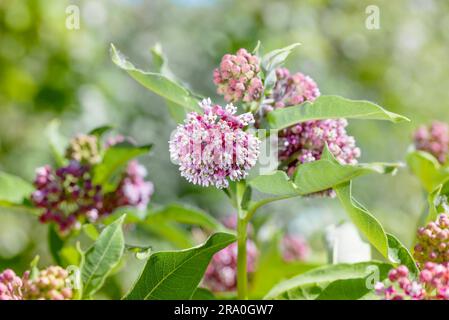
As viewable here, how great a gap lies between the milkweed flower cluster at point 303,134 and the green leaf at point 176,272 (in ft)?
0.54

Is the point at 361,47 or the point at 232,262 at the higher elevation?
the point at 361,47

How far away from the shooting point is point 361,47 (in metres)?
5.31

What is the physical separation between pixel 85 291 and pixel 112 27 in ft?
12.8

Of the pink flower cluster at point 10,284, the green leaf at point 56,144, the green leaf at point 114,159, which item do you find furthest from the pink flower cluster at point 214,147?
the green leaf at point 56,144

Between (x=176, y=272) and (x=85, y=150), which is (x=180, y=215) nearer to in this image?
(x=85, y=150)

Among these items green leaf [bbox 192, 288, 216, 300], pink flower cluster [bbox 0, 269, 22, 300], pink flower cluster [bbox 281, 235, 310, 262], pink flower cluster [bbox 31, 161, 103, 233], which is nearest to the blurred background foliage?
pink flower cluster [bbox 281, 235, 310, 262]

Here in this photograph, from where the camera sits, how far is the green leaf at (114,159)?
1305 mm

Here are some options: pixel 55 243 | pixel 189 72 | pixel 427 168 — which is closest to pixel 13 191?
pixel 55 243

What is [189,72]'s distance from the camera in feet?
13.1

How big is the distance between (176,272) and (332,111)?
10.8 inches

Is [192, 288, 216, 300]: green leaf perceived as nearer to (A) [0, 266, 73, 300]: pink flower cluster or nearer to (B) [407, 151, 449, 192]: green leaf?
(A) [0, 266, 73, 300]: pink flower cluster

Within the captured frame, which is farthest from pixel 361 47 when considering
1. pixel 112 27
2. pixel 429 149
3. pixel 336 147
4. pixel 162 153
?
pixel 336 147

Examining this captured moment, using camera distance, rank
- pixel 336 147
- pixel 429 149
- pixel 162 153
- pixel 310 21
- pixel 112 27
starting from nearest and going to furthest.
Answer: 1. pixel 336 147
2. pixel 429 149
3. pixel 162 153
4. pixel 112 27
5. pixel 310 21
